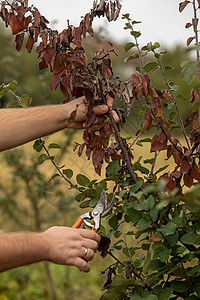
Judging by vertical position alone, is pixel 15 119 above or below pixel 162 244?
above

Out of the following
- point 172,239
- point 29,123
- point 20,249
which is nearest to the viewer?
point 20,249

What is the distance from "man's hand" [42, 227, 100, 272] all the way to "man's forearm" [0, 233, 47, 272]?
0.09 ft

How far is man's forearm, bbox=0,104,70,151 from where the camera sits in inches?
75.9

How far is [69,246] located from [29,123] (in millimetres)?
730

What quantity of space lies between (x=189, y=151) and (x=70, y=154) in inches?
95.9

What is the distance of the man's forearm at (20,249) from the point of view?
1405 mm

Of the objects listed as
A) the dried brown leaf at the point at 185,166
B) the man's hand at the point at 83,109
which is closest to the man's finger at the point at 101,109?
the man's hand at the point at 83,109

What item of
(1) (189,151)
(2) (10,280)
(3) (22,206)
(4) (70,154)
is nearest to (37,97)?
(4) (70,154)

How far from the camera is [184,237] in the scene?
1484 mm

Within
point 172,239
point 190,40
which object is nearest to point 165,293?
point 172,239

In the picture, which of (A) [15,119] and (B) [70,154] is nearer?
(A) [15,119]

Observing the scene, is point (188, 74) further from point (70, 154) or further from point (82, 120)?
point (70, 154)

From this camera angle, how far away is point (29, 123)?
1.99 metres

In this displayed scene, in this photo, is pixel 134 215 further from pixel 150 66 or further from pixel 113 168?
pixel 150 66
